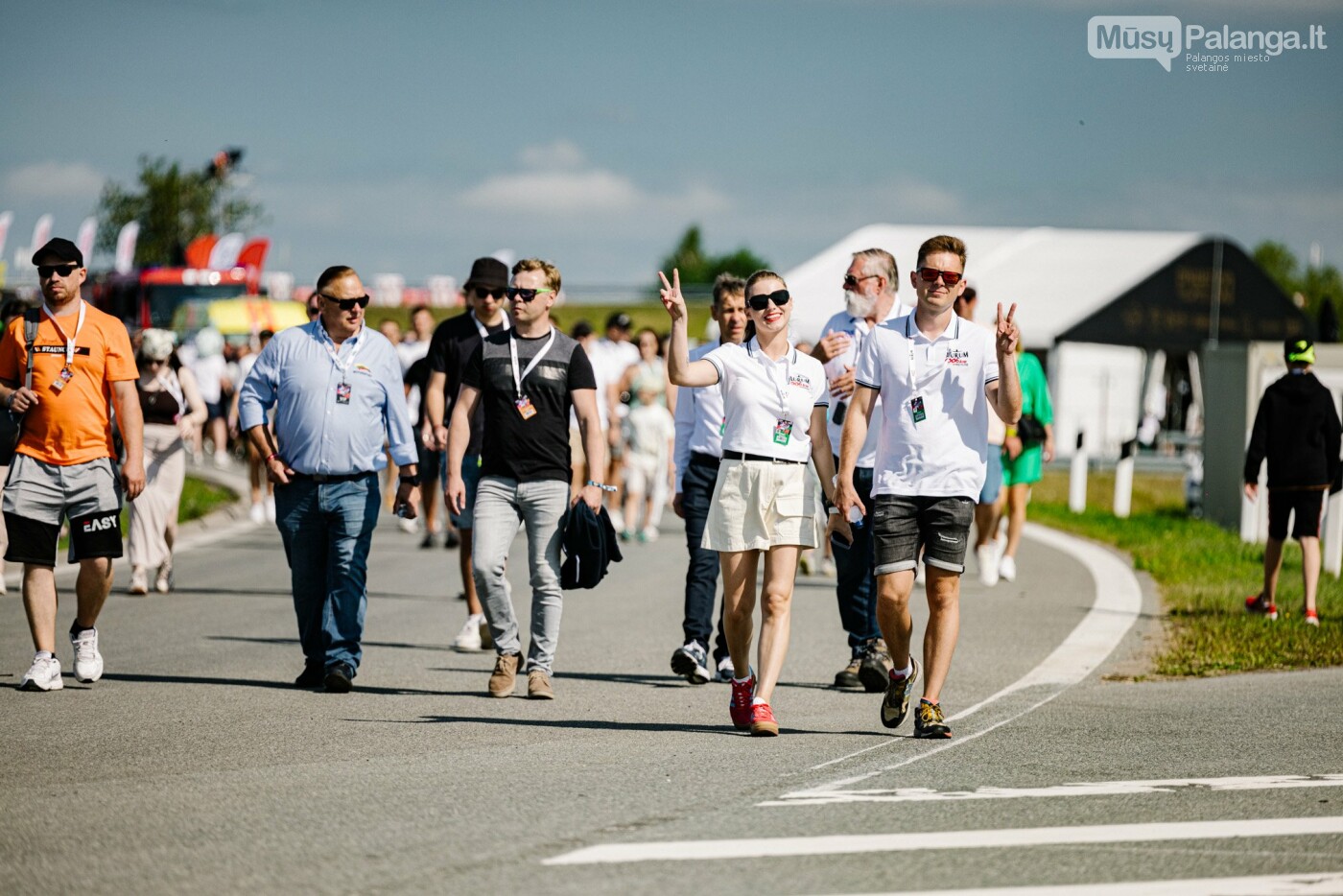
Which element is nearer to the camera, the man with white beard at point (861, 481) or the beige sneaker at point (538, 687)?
the beige sneaker at point (538, 687)

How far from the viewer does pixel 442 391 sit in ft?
31.1

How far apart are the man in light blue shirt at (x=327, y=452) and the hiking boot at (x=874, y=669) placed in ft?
7.92

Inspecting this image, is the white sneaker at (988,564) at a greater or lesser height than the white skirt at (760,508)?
lesser

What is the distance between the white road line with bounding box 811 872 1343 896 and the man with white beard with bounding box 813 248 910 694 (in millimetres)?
3866

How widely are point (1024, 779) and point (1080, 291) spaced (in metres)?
35.9

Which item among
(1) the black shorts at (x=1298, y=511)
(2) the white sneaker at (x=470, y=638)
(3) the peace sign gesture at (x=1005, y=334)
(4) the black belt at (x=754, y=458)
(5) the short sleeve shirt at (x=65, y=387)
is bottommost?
(2) the white sneaker at (x=470, y=638)

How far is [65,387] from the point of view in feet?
26.8

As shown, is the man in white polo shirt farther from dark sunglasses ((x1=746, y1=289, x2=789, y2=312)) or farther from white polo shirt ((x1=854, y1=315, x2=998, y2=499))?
dark sunglasses ((x1=746, y1=289, x2=789, y2=312))

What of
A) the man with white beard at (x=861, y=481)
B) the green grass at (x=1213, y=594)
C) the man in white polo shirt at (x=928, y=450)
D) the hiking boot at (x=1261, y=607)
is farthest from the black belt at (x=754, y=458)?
the hiking boot at (x=1261, y=607)

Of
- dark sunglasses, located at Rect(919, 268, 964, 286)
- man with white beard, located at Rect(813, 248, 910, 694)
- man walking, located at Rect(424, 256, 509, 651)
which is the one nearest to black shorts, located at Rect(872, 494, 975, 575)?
dark sunglasses, located at Rect(919, 268, 964, 286)

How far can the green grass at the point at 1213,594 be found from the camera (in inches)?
384

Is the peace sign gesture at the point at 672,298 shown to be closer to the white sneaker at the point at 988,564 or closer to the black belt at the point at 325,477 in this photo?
the black belt at the point at 325,477

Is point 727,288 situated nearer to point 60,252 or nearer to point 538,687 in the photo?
point 538,687

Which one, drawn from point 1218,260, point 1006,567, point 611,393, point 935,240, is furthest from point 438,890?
point 1218,260
